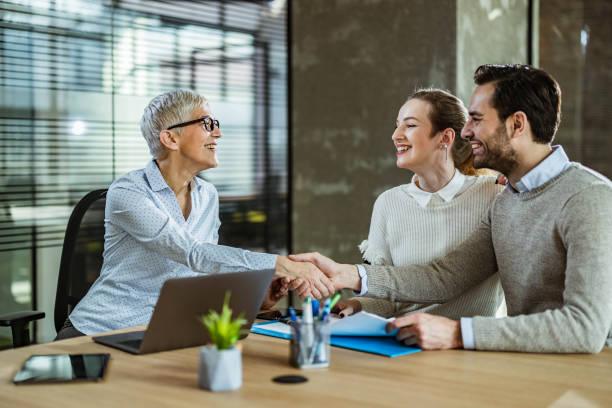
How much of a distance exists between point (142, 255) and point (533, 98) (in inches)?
54.1

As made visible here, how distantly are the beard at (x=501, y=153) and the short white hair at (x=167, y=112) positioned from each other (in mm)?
1125

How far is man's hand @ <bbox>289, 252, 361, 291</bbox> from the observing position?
Answer: 7.25ft

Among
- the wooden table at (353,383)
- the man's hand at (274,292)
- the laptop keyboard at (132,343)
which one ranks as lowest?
the laptop keyboard at (132,343)

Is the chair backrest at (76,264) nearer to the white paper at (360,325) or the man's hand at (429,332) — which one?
the white paper at (360,325)

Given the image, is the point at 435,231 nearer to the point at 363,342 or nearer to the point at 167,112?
the point at 363,342

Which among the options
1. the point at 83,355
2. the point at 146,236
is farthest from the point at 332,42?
the point at 83,355

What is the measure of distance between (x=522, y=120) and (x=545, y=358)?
0.71 meters

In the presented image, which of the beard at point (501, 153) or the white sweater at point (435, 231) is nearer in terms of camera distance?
the beard at point (501, 153)

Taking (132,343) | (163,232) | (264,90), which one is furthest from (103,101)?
(132,343)

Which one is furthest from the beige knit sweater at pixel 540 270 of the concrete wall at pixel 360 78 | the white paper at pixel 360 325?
the concrete wall at pixel 360 78

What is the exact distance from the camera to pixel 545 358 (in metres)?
1.64

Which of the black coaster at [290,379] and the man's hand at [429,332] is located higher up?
the man's hand at [429,332]

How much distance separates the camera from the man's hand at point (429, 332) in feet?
5.66

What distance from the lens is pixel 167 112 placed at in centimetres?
256
